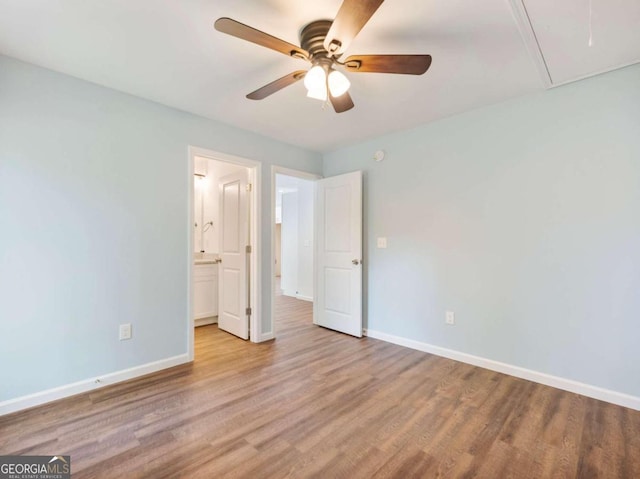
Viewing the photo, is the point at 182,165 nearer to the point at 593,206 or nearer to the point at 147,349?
the point at 147,349

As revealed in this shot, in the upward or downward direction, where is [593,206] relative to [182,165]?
downward

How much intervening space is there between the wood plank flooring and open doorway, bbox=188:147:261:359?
83cm

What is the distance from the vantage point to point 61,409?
2047mm

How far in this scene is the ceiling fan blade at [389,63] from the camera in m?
1.58

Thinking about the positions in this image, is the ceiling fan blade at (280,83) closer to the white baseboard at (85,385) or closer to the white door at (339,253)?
the white door at (339,253)

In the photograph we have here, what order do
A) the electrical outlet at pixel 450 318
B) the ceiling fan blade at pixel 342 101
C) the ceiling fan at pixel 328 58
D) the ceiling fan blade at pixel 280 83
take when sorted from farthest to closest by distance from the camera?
the electrical outlet at pixel 450 318 → the ceiling fan blade at pixel 342 101 → the ceiling fan blade at pixel 280 83 → the ceiling fan at pixel 328 58

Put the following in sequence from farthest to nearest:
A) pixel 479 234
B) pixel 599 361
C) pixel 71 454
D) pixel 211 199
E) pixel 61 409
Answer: pixel 211 199, pixel 479 234, pixel 599 361, pixel 61 409, pixel 71 454

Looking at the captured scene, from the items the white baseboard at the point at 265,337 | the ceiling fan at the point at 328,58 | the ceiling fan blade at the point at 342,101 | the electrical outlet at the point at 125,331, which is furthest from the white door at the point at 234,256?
the ceiling fan at the point at 328,58

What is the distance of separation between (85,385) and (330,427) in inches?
74.3

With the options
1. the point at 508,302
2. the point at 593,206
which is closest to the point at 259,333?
the point at 508,302

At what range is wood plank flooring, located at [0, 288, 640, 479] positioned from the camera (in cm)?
155

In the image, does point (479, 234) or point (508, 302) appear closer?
point (508, 302)

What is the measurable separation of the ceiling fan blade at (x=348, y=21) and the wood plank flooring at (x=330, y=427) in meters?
2.15

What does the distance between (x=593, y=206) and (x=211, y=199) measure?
14.2 feet
